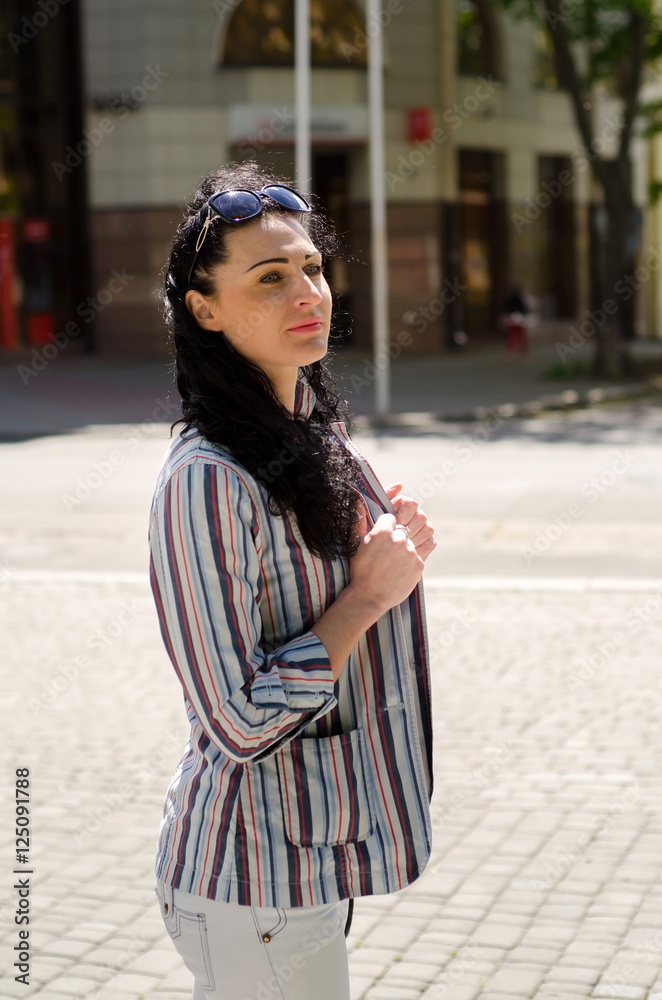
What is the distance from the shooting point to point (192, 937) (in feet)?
6.92

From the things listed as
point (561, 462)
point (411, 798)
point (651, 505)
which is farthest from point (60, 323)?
point (411, 798)

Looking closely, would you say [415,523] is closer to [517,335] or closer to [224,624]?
[224,624]

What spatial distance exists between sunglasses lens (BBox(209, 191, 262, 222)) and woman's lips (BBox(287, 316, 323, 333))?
0.18 m

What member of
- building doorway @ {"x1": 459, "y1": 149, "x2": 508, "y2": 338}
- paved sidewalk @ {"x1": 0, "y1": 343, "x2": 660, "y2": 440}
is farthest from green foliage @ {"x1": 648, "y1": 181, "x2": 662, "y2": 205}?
building doorway @ {"x1": 459, "y1": 149, "x2": 508, "y2": 338}

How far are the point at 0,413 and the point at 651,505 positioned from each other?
11.8 metres

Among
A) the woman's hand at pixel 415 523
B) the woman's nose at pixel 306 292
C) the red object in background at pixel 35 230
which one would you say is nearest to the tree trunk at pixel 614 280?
the red object in background at pixel 35 230

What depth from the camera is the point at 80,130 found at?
30766 millimetres

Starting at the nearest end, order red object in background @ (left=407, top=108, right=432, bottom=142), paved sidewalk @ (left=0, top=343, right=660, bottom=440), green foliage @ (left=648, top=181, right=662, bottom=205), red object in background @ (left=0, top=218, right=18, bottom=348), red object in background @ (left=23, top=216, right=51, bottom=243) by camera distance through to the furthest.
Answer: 1. paved sidewalk @ (left=0, top=343, right=660, bottom=440)
2. green foliage @ (left=648, top=181, right=662, bottom=205)
3. red object in background @ (left=407, top=108, right=432, bottom=142)
4. red object in background @ (left=0, top=218, right=18, bottom=348)
5. red object in background @ (left=23, top=216, right=51, bottom=243)

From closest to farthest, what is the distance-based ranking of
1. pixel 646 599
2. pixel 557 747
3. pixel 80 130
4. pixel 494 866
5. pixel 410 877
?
1. pixel 410 877
2. pixel 494 866
3. pixel 557 747
4. pixel 646 599
5. pixel 80 130

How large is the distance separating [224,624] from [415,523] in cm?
46

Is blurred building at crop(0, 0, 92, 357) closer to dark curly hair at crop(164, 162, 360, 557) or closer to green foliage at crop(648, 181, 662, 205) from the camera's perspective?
green foliage at crop(648, 181, 662, 205)

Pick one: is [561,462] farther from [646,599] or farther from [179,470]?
[179,470]

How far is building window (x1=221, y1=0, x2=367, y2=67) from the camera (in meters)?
28.1

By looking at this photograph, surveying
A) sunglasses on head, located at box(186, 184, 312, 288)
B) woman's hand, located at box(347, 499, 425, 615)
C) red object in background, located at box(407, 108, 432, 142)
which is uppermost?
red object in background, located at box(407, 108, 432, 142)
